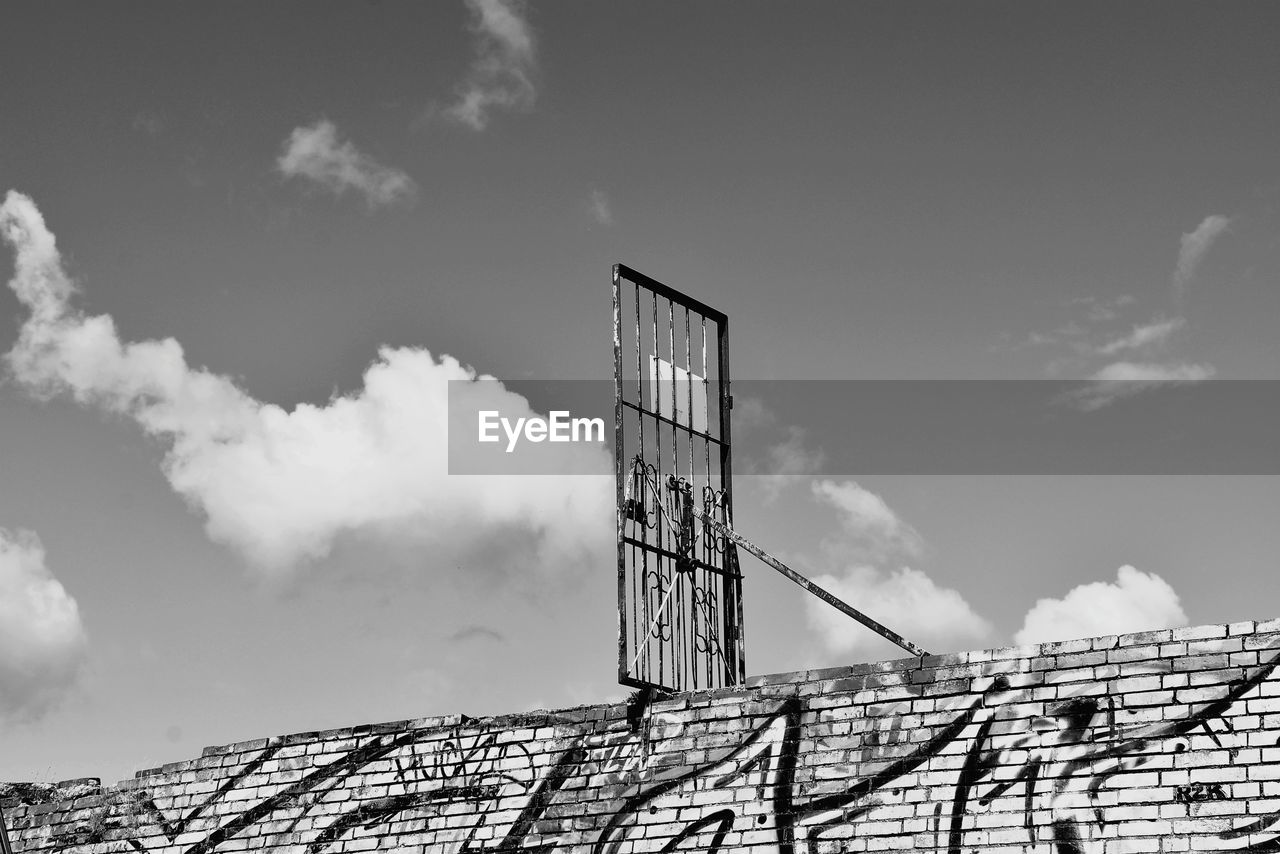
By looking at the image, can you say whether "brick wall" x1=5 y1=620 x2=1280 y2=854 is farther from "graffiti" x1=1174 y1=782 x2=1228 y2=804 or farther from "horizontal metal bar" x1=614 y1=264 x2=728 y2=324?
"horizontal metal bar" x1=614 y1=264 x2=728 y2=324

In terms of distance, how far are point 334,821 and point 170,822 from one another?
4.77ft

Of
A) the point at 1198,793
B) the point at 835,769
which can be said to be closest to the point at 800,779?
the point at 835,769

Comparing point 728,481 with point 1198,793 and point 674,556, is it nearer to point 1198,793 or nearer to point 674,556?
point 674,556

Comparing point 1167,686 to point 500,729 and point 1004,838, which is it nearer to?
point 1004,838

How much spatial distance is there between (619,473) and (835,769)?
2534mm

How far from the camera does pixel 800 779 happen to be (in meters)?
7.93

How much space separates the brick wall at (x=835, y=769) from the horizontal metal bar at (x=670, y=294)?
294cm

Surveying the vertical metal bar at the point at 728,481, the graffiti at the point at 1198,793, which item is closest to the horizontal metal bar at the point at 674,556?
the vertical metal bar at the point at 728,481

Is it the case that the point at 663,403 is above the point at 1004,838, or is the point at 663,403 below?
above

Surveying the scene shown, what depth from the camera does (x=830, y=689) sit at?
8.05 m

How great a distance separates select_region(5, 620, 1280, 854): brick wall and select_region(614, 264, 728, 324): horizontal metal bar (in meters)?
2.94

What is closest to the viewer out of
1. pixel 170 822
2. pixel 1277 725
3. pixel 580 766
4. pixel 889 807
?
pixel 1277 725

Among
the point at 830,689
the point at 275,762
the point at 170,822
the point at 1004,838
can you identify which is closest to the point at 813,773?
the point at 830,689

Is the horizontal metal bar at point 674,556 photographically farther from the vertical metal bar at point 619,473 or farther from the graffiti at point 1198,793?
the graffiti at point 1198,793
